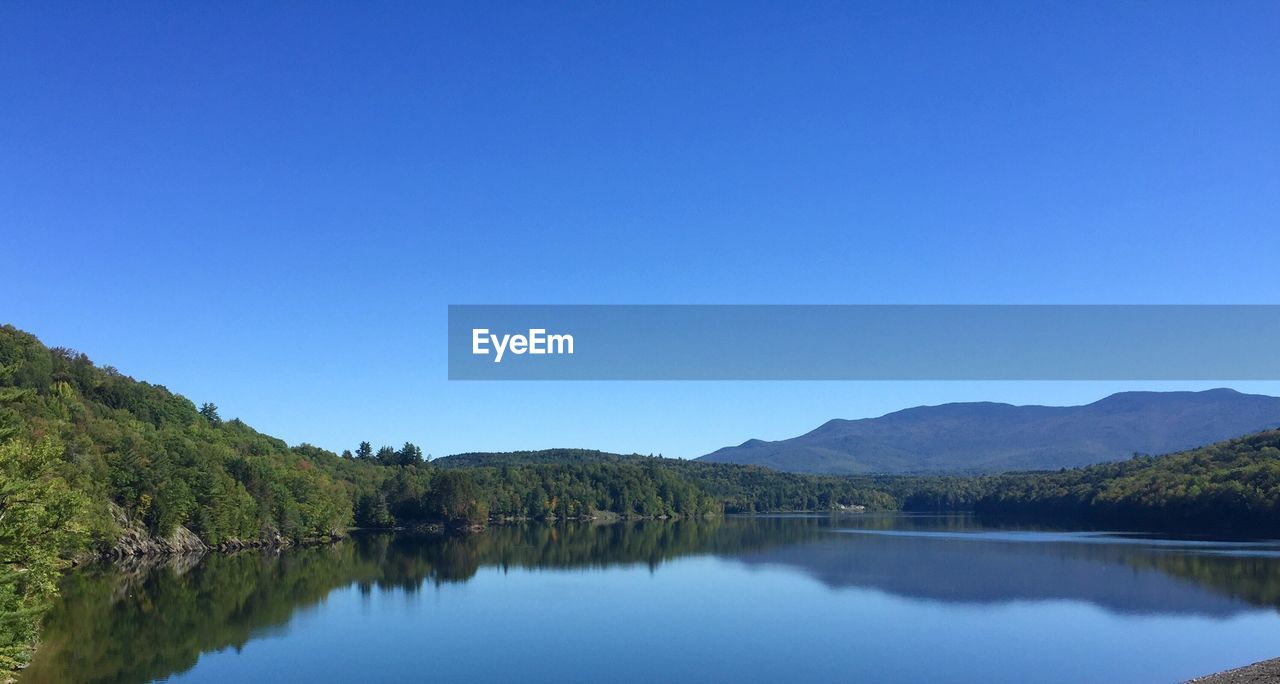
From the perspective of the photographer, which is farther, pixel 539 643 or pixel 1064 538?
pixel 1064 538

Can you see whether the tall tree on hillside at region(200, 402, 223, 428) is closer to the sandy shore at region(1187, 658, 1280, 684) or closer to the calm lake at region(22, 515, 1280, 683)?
the calm lake at region(22, 515, 1280, 683)

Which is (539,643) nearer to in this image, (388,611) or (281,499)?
(388,611)

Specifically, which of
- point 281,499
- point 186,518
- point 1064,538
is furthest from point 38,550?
point 1064,538

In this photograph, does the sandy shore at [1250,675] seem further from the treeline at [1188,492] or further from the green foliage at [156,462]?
the treeline at [1188,492]

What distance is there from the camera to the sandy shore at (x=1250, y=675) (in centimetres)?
3250

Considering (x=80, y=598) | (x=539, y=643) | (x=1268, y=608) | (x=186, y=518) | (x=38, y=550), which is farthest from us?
(x=186, y=518)

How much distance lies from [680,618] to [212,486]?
6297 cm

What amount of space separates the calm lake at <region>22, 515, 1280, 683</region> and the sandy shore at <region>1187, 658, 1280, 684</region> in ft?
5.63

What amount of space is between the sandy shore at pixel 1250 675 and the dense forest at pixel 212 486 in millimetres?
37742

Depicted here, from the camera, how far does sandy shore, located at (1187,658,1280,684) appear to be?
1280 inches

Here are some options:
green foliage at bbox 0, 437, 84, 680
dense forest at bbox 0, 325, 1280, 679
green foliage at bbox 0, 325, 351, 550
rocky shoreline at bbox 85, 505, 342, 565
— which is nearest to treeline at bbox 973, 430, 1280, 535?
dense forest at bbox 0, 325, 1280, 679

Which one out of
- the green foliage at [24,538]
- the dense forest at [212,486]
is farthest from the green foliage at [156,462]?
the green foliage at [24,538]

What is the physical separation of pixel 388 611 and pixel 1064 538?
84.1m

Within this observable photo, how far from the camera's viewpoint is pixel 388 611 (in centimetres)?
5647
